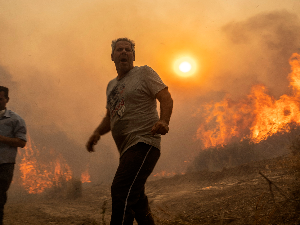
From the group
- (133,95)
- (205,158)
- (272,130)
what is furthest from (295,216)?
(272,130)

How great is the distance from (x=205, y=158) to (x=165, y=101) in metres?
16.3

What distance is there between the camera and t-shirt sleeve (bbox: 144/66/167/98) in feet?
6.03

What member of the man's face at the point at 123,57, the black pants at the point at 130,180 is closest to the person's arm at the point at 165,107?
the black pants at the point at 130,180

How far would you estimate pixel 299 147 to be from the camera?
7.50 m

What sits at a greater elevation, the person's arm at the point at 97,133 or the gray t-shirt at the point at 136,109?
the gray t-shirt at the point at 136,109

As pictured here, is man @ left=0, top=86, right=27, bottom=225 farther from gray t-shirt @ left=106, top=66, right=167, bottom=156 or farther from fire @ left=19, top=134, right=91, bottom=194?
fire @ left=19, top=134, right=91, bottom=194

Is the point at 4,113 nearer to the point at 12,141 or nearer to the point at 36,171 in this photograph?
the point at 12,141

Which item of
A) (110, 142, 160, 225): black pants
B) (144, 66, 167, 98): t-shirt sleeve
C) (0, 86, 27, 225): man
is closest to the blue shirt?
(0, 86, 27, 225): man

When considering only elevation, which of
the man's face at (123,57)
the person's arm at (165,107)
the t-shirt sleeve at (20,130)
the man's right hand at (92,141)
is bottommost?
the man's right hand at (92,141)

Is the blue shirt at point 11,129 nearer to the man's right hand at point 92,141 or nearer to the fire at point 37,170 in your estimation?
the man's right hand at point 92,141

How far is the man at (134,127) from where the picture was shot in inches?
58.2

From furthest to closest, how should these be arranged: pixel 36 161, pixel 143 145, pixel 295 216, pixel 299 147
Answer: pixel 36 161 < pixel 299 147 < pixel 295 216 < pixel 143 145

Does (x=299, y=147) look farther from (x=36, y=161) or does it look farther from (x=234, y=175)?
(x=36, y=161)

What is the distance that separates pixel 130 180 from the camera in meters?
1.50
